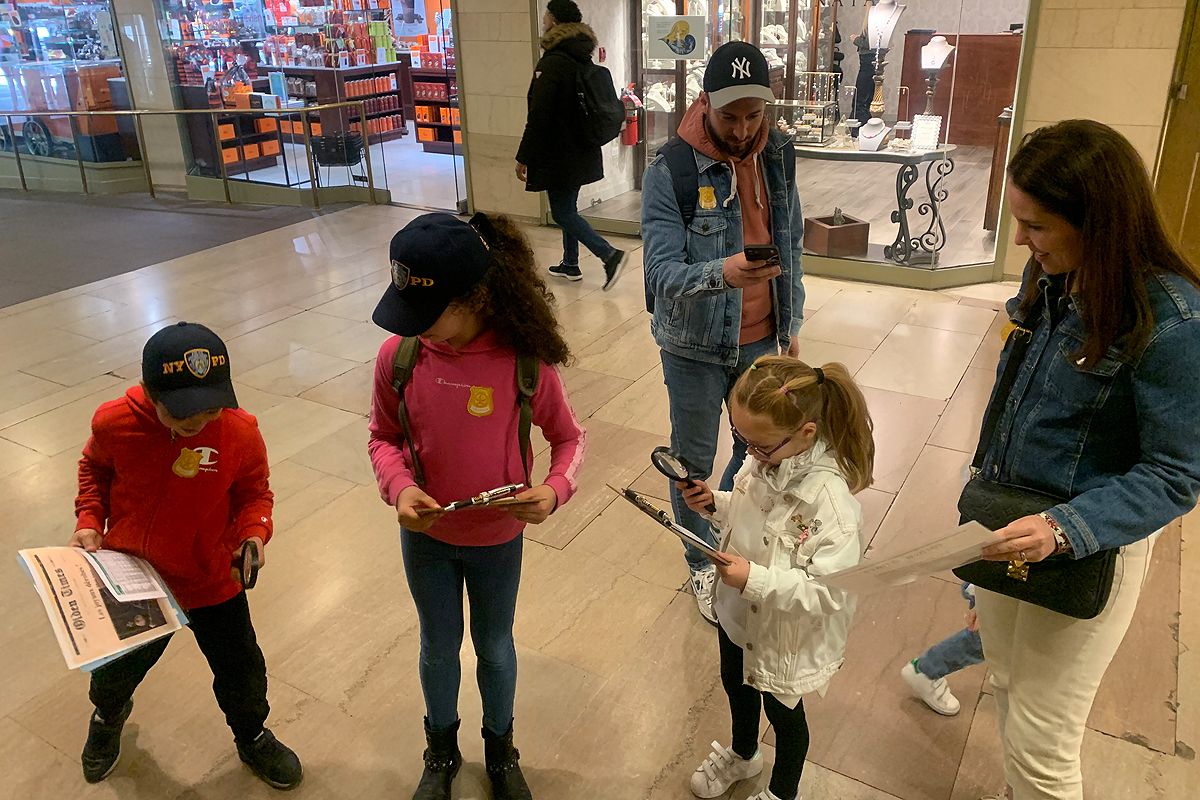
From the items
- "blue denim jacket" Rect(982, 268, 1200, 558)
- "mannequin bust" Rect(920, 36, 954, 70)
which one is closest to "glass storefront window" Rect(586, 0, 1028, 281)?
"mannequin bust" Rect(920, 36, 954, 70)

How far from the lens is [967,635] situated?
2443 mm

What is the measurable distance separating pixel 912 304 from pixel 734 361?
12.5 ft

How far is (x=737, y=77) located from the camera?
7.61ft

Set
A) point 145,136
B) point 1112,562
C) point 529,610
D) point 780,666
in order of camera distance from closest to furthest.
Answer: point 1112,562 < point 780,666 < point 529,610 < point 145,136

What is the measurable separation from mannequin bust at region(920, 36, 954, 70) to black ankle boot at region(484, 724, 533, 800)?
5.21 m

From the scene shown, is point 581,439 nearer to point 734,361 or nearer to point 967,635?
point 734,361

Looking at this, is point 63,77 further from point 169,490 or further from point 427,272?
point 427,272

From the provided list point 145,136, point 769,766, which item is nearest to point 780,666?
point 769,766

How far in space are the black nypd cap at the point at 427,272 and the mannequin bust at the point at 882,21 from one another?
503 cm

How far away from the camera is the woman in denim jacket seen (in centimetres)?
146

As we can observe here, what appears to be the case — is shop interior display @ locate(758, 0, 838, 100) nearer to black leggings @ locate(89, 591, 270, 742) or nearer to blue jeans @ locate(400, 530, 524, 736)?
blue jeans @ locate(400, 530, 524, 736)

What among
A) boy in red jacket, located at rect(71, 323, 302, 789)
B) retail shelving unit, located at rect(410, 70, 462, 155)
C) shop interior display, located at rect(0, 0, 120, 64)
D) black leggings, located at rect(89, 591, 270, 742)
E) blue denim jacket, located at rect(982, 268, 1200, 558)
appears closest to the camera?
blue denim jacket, located at rect(982, 268, 1200, 558)

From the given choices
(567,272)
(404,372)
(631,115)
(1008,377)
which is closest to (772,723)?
(1008,377)

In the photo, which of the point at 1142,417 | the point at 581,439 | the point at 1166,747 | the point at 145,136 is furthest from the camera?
the point at 145,136
